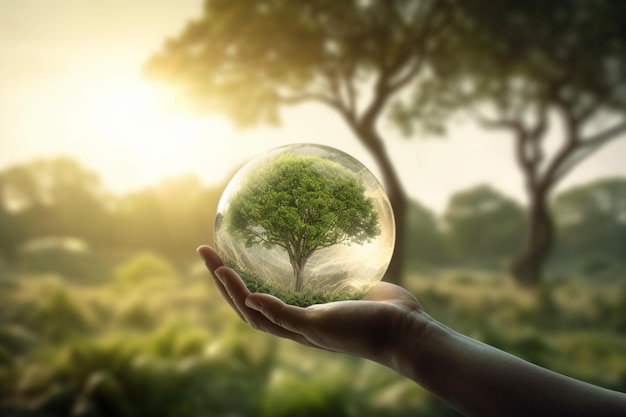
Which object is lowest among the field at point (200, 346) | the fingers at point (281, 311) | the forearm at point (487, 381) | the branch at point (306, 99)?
the forearm at point (487, 381)

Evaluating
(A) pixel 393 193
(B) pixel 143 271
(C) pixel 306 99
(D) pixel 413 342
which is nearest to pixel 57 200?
(B) pixel 143 271

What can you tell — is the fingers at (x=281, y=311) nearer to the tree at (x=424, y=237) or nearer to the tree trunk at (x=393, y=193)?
the tree trunk at (x=393, y=193)

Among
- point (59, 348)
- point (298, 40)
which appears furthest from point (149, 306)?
point (298, 40)

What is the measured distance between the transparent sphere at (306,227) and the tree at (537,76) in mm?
7194

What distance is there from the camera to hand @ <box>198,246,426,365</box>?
4.84 feet

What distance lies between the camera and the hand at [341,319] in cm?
147

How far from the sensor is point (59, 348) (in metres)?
5.55

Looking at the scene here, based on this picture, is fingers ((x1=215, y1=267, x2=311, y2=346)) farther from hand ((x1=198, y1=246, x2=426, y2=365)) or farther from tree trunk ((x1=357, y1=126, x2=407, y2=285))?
tree trunk ((x1=357, y1=126, x2=407, y2=285))

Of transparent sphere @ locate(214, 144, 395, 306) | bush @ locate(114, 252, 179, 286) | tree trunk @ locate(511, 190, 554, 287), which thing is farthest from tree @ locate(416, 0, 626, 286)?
transparent sphere @ locate(214, 144, 395, 306)

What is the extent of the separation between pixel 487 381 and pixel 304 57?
7433 mm

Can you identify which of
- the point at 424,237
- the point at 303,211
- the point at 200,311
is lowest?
the point at 303,211

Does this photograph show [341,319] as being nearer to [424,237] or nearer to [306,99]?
[306,99]

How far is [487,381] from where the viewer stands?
124 cm

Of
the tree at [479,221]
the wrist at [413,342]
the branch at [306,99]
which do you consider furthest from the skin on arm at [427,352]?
the tree at [479,221]
